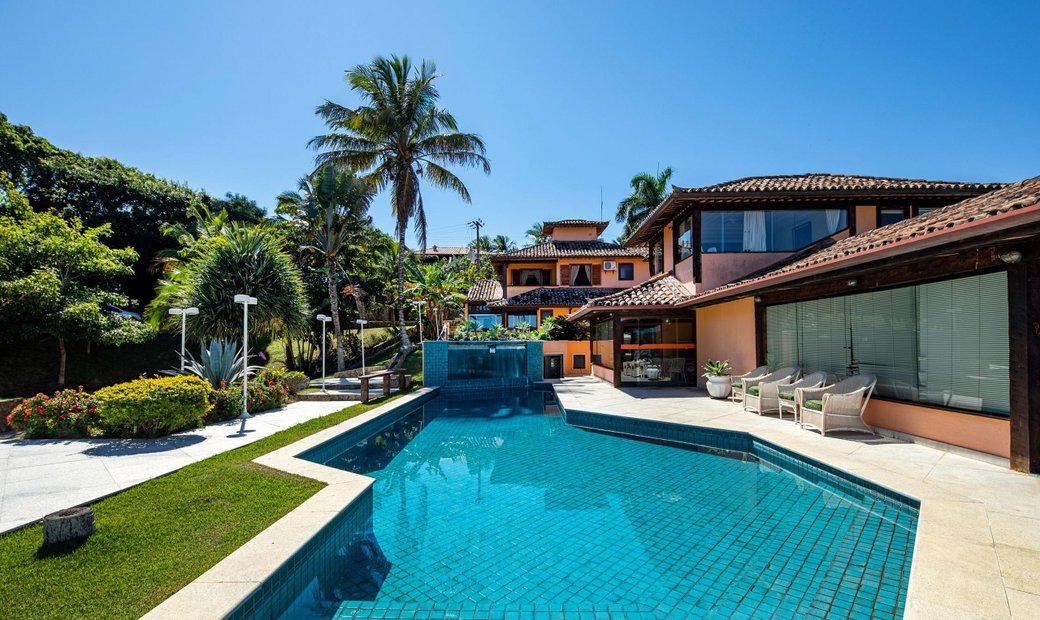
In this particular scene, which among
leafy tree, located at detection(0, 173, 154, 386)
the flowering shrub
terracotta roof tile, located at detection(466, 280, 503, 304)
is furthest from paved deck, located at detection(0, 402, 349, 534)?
terracotta roof tile, located at detection(466, 280, 503, 304)

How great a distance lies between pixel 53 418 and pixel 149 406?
188 cm

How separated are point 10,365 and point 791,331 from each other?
28837 mm

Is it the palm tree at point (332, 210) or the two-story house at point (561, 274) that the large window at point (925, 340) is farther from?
the palm tree at point (332, 210)

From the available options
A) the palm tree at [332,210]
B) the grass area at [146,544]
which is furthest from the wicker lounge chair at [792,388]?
the palm tree at [332,210]

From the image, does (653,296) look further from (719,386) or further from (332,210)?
(332,210)

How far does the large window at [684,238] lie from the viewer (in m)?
13.8

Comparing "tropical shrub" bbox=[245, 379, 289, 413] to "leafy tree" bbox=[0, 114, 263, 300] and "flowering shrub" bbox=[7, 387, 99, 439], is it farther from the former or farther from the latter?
"leafy tree" bbox=[0, 114, 263, 300]

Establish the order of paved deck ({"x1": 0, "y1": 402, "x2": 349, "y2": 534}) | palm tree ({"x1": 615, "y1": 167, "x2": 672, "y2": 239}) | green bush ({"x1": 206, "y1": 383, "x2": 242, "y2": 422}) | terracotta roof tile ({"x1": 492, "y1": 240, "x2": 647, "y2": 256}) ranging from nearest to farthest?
paved deck ({"x1": 0, "y1": 402, "x2": 349, "y2": 534}), green bush ({"x1": 206, "y1": 383, "x2": 242, "y2": 422}), terracotta roof tile ({"x1": 492, "y1": 240, "x2": 647, "y2": 256}), palm tree ({"x1": 615, "y1": 167, "x2": 672, "y2": 239})

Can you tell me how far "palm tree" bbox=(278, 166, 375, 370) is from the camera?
71.7 feet

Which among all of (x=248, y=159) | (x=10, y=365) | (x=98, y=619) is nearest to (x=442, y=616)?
(x=98, y=619)

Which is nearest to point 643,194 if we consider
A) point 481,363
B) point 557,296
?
point 557,296

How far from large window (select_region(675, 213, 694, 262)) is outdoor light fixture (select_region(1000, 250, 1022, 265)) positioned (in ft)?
26.4

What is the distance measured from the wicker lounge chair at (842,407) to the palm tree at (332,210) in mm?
19049

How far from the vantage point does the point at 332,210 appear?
2216 cm
